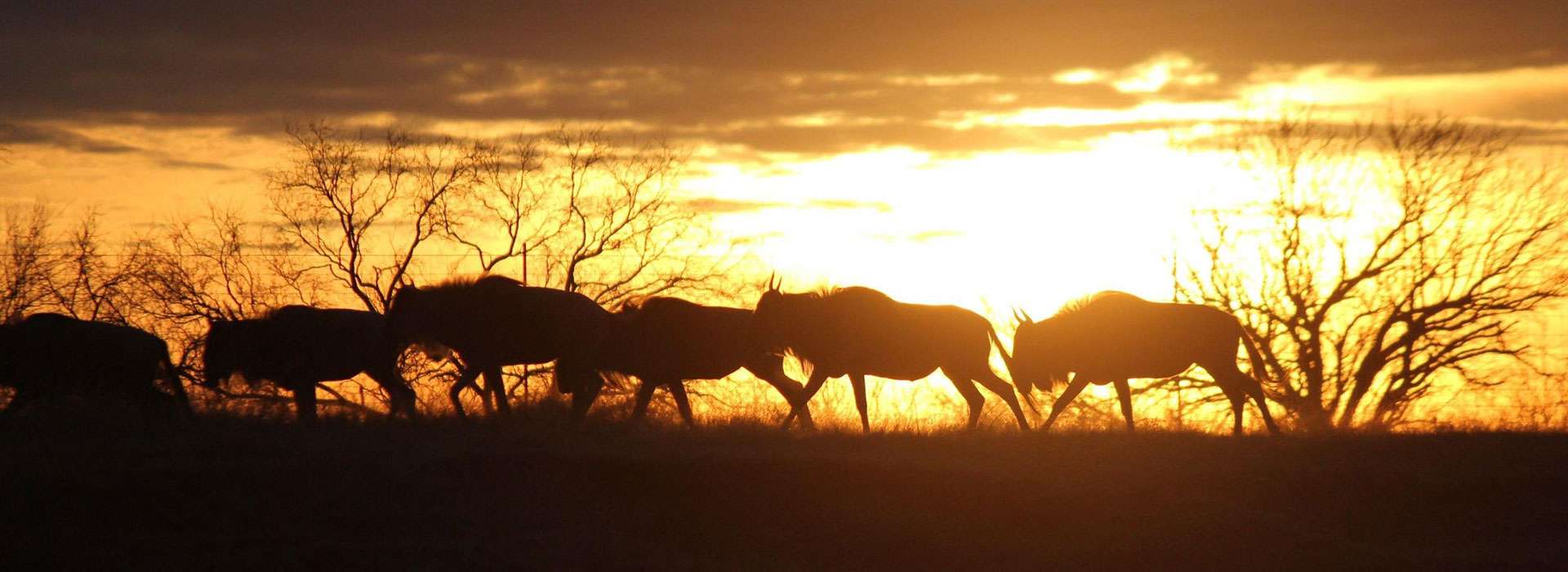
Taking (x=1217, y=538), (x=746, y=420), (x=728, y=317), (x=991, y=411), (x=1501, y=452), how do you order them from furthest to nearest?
(x=991, y=411) < (x=728, y=317) < (x=746, y=420) < (x=1501, y=452) < (x=1217, y=538)

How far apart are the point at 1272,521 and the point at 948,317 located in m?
6.34

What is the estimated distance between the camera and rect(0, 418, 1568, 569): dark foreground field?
32.0 feet

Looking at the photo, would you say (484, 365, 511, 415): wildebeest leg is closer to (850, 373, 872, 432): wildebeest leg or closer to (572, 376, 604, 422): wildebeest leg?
(572, 376, 604, 422): wildebeest leg

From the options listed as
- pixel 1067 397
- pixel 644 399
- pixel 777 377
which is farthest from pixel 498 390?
pixel 1067 397

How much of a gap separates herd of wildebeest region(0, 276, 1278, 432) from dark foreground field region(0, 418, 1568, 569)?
1.92 meters

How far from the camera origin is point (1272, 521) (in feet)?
38.0

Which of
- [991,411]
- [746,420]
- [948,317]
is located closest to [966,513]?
[746,420]

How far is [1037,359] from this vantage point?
18375 mm

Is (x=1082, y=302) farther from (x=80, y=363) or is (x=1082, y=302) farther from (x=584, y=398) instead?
(x=80, y=363)

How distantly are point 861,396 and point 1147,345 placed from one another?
3.61 meters

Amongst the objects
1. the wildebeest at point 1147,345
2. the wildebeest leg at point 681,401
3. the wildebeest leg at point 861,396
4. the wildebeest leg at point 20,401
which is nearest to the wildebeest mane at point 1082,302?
the wildebeest at point 1147,345

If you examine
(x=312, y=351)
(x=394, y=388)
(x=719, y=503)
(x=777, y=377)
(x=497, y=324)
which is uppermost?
(x=497, y=324)

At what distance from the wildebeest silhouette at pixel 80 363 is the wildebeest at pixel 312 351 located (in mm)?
890

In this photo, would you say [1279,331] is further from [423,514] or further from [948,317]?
[423,514]
